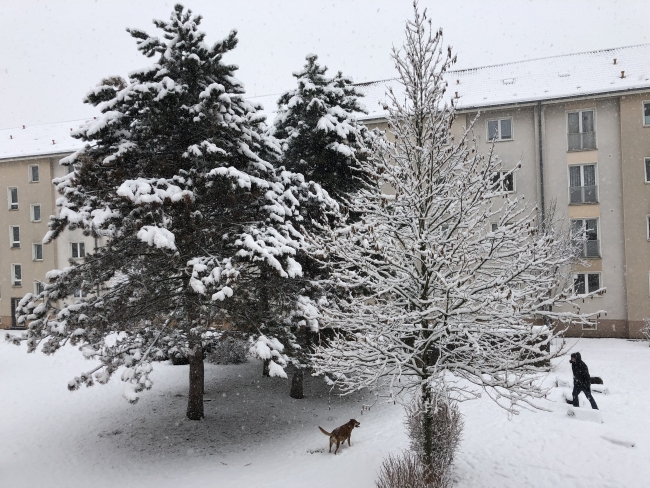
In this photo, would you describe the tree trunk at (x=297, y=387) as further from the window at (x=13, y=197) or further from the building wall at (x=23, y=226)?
the window at (x=13, y=197)

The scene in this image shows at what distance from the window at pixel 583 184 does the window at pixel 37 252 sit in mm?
31280

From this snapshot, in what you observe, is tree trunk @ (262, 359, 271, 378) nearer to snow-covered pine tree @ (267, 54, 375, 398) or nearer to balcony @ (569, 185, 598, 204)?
snow-covered pine tree @ (267, 54, 375, 398)

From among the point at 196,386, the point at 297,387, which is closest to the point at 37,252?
the point at 196,386

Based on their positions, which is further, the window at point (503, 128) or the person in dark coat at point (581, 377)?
the window at point (503, 128)

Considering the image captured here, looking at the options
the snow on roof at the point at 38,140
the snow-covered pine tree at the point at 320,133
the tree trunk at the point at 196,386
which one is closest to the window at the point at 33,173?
the snow on roof at the point at 38,140

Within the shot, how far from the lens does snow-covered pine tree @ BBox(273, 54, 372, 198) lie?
14164 millimetres

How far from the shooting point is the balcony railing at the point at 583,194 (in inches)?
893

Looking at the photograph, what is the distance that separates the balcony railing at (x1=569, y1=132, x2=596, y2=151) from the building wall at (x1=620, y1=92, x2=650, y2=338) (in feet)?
4.01

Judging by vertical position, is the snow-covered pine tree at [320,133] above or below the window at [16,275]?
above

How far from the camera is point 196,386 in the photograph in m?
13.0

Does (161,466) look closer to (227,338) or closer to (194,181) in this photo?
(227,338)

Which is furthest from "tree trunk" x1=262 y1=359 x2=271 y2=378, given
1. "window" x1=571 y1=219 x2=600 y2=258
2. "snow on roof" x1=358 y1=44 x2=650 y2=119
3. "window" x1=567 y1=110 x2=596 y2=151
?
"window" x1=567 y1=110 x2=596 y2=151

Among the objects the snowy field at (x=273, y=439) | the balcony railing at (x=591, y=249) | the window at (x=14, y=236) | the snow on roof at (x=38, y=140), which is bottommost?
the snowy field at (x=273, y=439)

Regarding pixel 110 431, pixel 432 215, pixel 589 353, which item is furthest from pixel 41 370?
pixel 589 353
